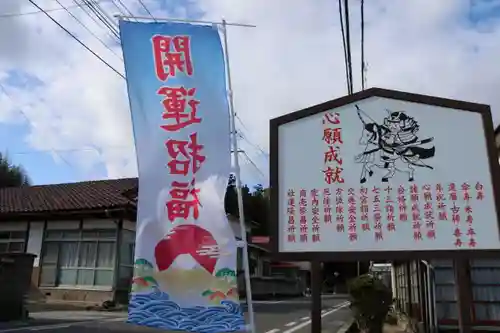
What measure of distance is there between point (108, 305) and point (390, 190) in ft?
50.8

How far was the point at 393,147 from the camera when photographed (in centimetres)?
651

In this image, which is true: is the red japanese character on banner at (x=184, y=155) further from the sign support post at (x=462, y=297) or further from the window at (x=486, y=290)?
the window at (x=486, y=290)

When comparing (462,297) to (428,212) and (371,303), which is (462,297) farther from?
(371,303)

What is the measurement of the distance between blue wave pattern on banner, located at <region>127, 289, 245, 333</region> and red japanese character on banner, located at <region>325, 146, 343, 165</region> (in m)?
2.58

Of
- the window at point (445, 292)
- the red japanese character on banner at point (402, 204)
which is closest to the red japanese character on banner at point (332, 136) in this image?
the red japanese character on banner at point (402, 204)

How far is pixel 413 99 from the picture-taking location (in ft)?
21.7

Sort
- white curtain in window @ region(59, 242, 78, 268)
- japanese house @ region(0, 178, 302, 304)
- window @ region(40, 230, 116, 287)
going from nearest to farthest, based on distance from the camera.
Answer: japanese house @ region(0, 178, 302, 304), window @ region(40, 230, 116, 287), white curtain in window @ region(59, 242, 78, 268)

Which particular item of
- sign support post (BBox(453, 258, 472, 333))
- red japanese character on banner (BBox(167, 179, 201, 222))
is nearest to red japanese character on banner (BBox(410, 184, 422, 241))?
sign support post (BBox(453, 258, 472, 333))

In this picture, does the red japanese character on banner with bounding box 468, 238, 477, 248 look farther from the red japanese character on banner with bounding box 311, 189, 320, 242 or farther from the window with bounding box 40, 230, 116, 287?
the window with bounding box 40, 230, 116, 287

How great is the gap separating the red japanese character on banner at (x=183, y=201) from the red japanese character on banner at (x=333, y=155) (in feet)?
7.61

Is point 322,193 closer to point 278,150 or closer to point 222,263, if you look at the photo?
point 278,150

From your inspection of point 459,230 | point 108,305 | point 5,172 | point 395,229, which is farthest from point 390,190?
point 5,172

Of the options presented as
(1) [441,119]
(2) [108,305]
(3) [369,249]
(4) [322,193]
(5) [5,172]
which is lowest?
(2) [108,305]

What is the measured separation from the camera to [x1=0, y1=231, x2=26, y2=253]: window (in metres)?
22.0
